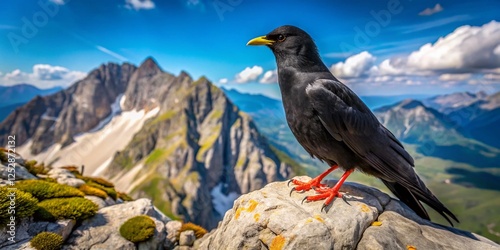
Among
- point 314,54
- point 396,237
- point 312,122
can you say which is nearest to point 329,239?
point 396,237

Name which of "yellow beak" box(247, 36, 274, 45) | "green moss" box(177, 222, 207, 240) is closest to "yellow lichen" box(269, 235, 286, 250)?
"yellow beak" box(247, 36, 274, 45)

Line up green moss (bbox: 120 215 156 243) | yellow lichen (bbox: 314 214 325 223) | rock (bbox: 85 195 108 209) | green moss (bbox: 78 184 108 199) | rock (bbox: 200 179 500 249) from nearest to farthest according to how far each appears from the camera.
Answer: rock (bbox: 200 179 500 249)
yellow lichen (bbox: 314 214 325 223)
green moss (bbox: 120 215 156 243)
rock (bbox: 85 195 108 209)
green moss (bbox: 78 184 108 199)

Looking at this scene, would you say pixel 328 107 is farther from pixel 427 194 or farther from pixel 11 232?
pixel 11 232

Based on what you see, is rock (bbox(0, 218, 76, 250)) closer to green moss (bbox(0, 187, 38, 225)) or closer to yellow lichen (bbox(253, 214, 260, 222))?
green moss (bbox(0, 187, 38, 225))

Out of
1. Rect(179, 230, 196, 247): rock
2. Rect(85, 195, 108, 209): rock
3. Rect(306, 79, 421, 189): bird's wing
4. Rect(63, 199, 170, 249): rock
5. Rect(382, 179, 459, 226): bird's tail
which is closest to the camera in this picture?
Rect(306, 79, 421, 189): bird's wing

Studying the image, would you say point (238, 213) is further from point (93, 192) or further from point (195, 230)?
point (93, 192)

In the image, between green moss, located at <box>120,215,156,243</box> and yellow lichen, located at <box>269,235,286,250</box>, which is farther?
green moss, located at <box>120,215,156,243</box>

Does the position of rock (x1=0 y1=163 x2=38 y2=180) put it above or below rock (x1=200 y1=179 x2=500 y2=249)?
above
